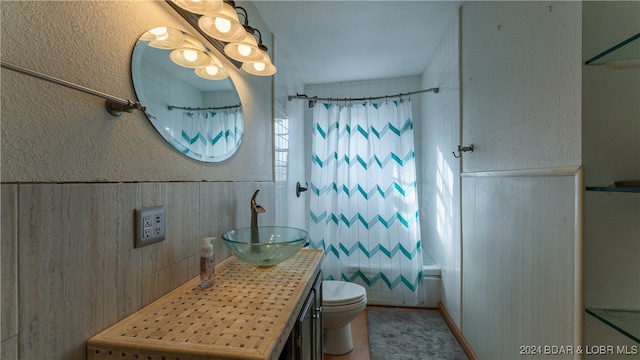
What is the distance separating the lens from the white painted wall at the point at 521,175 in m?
0.89

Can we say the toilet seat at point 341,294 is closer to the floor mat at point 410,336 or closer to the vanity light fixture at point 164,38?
the floor mat at point 410,336

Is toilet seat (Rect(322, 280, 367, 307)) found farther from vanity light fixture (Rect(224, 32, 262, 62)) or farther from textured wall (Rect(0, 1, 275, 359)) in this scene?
vanity light fixture (Rect(224, 32, 262, 62))

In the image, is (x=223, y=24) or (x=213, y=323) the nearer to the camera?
(x=213, y=323)

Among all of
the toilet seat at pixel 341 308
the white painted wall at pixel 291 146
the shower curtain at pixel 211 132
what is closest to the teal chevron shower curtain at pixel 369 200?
the white painted wall at pixel 291 146

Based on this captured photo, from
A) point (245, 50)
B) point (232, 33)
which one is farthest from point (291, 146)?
point (232, 33)

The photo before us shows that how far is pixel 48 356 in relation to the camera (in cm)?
54

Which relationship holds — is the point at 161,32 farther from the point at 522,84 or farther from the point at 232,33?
the point at 522,84

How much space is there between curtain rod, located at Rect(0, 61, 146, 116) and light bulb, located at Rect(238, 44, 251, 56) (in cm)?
59

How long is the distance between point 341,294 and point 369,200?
907 mm

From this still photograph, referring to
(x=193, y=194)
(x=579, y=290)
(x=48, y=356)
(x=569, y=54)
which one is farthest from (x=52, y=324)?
(x=569, y=54)

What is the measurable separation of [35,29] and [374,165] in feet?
7.24

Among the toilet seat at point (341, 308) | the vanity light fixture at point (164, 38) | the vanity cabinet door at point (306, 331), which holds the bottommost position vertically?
the toilet seat at point (341, 308)

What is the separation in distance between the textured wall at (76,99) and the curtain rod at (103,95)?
0.07 ft

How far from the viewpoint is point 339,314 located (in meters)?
1.73
